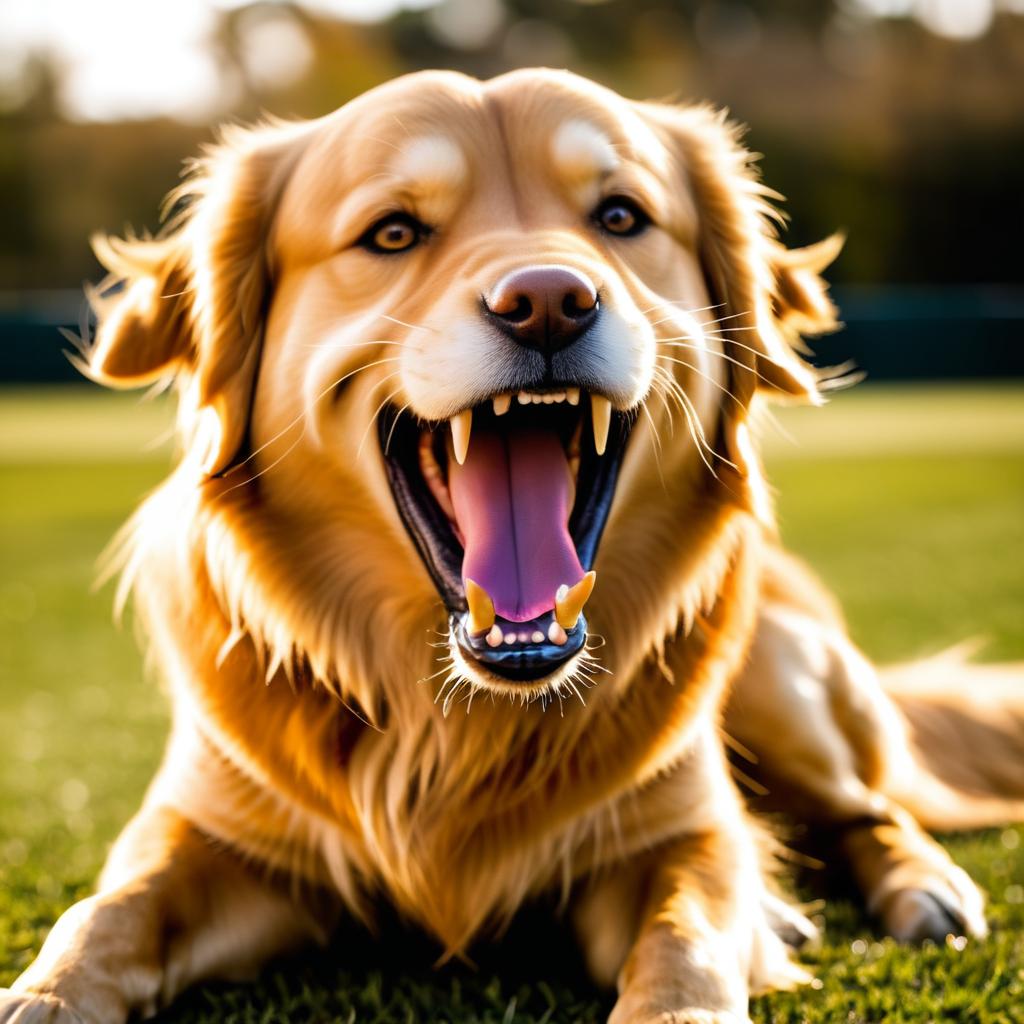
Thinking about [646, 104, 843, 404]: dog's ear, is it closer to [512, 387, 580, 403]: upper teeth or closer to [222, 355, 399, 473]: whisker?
[512, 387, 580, 403]: upper teeth

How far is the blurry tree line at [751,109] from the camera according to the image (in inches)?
1255

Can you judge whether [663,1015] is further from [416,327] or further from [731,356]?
[731,356]

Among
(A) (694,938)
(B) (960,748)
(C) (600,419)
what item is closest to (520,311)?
(C) (600,419)

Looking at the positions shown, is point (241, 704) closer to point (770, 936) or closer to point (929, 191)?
point (770, 936)

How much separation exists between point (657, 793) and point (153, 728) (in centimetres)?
261

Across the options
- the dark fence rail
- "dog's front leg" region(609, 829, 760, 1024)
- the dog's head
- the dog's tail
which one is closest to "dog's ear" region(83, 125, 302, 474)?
the dog's head

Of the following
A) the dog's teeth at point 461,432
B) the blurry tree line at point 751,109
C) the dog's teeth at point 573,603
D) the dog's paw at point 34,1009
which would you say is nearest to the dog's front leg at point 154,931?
the dog's paw at point 34,1009

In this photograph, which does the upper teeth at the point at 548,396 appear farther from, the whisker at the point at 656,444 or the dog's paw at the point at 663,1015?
the dog's paw at the point at 663,1015

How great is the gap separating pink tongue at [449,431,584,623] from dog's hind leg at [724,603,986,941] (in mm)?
927

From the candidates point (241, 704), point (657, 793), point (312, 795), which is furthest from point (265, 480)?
point (657, 793)

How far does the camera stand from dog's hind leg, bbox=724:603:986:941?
323 cm

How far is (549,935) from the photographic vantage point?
2.78m

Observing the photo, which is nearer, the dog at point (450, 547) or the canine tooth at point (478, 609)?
the canine tooth at point (478, 609)

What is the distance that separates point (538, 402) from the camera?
8.36ft
